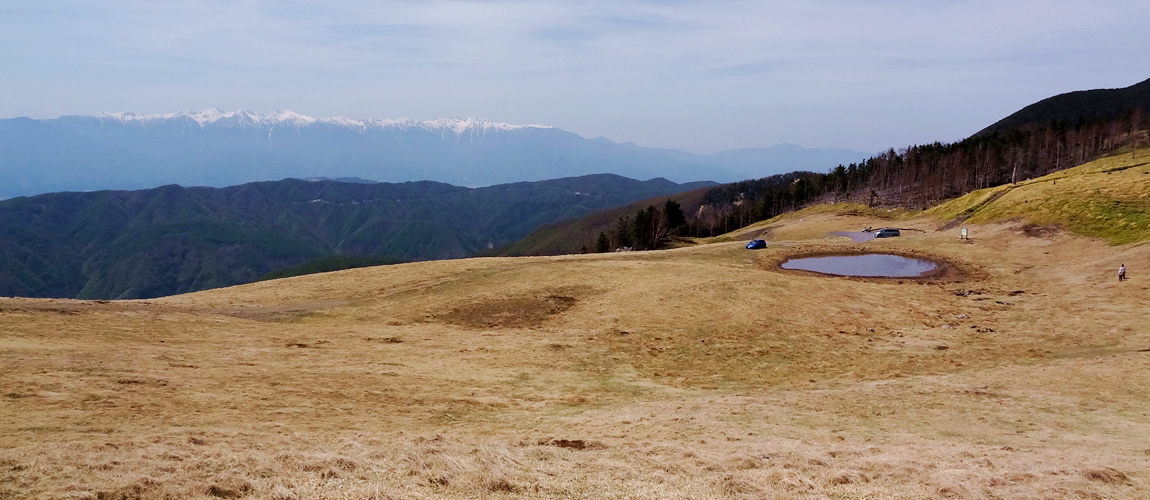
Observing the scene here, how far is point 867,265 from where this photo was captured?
188ft

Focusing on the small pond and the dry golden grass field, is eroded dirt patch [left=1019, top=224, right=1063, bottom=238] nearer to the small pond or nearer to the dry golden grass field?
the dry golden grass field

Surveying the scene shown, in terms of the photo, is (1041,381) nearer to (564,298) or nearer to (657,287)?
(657,287)

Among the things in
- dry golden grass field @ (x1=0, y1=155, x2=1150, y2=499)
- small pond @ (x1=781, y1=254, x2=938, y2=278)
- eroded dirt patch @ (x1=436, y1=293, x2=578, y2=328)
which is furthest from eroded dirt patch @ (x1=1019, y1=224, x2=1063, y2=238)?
eroded dirt patch @ (x1=436, y1=293, x2=578, y2=328)

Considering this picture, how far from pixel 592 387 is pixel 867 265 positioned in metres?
41.5

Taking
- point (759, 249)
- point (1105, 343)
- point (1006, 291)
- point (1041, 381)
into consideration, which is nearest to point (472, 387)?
point (1041, 381)

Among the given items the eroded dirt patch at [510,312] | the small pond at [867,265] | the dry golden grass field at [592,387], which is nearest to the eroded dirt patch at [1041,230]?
the dry golden grass field at [592,387]

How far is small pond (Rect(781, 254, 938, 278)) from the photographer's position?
175ft

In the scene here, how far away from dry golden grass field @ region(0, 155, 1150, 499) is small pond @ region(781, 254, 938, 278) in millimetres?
4014

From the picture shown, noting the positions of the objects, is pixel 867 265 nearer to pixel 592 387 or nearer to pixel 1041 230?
pixel 1041 230

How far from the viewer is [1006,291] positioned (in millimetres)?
44312

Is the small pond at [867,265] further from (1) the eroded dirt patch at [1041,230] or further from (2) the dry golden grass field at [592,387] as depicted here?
(1) the eroded dirt patch at [1041,230]

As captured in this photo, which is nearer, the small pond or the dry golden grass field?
the dry golden grass field

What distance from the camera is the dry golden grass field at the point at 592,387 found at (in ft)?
44.8

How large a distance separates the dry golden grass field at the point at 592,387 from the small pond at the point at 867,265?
13.2 feet
